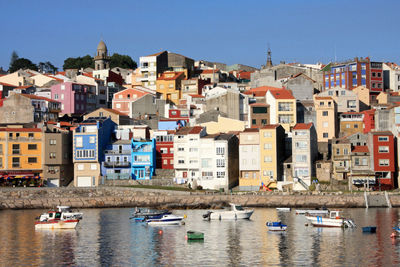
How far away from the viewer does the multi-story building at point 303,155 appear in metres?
90.9

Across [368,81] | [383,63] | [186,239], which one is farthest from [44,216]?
[383,63]

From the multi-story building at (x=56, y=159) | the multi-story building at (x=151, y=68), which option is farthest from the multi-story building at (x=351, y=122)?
the multi-story building at (x=151, y=68)

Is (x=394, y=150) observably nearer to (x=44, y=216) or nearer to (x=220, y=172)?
(x=220, y=172)

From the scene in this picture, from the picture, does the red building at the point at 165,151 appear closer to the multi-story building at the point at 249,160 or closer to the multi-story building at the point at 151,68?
the multi-story building at the point at 249,160

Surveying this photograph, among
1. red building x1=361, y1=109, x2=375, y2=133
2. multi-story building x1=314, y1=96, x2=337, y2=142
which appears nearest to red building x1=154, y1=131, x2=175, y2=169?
multi-story building x1=314, y1=96, x2=337, y2=142

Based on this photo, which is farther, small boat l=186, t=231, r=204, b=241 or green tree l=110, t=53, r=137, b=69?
green tree l=110, t=53, r=137, b=69

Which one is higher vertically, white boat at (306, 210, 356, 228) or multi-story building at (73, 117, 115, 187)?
multi-story building at (73, 117, 115, 187)

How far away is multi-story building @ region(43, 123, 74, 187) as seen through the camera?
97.1 meters

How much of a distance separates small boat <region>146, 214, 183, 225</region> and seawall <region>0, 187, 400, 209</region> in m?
12.9

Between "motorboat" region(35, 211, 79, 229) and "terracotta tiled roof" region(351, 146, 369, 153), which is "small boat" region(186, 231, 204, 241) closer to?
"motorboat" region(35, 211, 79, 229)

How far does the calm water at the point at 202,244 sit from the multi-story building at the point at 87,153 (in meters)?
21.8

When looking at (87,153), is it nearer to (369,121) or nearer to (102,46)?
(369,121)

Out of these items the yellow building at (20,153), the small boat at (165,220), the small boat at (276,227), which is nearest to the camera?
the small boat at (276,227)

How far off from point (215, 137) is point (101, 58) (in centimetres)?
7237
